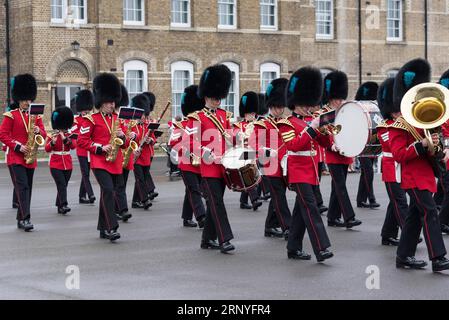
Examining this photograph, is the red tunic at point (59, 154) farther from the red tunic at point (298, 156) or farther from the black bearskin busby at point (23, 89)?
the red tunic at point (298, 156)

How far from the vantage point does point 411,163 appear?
31.3ft

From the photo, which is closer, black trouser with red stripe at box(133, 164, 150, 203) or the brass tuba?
the brass tuba

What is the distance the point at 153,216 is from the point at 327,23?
2646 cm

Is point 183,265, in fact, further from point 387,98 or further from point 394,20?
point 394,20

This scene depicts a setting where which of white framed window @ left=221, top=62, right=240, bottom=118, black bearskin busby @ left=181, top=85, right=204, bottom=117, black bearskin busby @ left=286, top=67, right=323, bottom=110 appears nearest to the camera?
black bearskin busby @ left=286, top=67, right=323, bottom=110

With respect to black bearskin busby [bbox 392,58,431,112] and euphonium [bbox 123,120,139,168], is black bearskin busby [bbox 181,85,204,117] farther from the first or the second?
black bearskin busby [bbox 392,58,431,112]

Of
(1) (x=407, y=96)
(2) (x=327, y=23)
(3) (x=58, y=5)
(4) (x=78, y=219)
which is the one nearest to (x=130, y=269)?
(1) (x=407, y=96)

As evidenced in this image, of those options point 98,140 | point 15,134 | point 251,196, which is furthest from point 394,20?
point 98,140

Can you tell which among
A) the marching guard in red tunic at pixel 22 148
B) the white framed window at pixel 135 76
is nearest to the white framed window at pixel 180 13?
the white framed window at pixel 135 76

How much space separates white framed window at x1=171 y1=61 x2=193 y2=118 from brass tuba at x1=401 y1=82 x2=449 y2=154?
26.1 metres

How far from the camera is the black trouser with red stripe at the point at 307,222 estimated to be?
33.2 ft

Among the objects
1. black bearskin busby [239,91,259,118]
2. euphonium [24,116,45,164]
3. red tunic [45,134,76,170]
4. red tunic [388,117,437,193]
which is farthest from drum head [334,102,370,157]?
red tunic [45,134,76,170]

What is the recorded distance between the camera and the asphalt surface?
8.69 m

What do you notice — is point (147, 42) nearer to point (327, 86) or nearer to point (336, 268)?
point (327, 86)
